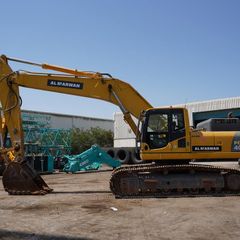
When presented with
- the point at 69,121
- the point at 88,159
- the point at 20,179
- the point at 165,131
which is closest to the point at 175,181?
the point at 165,131

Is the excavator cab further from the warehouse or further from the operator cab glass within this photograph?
the warehouse

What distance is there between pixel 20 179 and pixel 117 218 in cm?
623

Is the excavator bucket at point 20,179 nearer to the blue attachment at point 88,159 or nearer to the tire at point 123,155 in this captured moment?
the blue attachment at point 88,159

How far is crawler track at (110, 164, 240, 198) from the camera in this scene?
15.0 metres

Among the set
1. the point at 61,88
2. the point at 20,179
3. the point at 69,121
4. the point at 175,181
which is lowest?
the point at 175,181

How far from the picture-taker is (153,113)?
15.5 metres

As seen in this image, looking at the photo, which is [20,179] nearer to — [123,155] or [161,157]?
[161,157]

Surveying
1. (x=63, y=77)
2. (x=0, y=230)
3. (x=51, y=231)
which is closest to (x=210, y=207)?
(x=51, y=231)

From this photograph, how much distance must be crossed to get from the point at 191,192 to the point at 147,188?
148 cm

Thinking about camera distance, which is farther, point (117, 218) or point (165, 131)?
point (165, 131)

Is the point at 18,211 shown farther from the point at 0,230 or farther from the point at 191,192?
the point at 191,192

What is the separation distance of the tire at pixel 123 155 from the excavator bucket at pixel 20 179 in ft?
72.9

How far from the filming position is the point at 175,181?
14984 millimetres

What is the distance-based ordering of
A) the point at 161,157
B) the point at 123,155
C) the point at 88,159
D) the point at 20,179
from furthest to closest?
1. the point at 123,155
2. the point at 88,159
3. the point at 20,179
4. the point at 161,157
